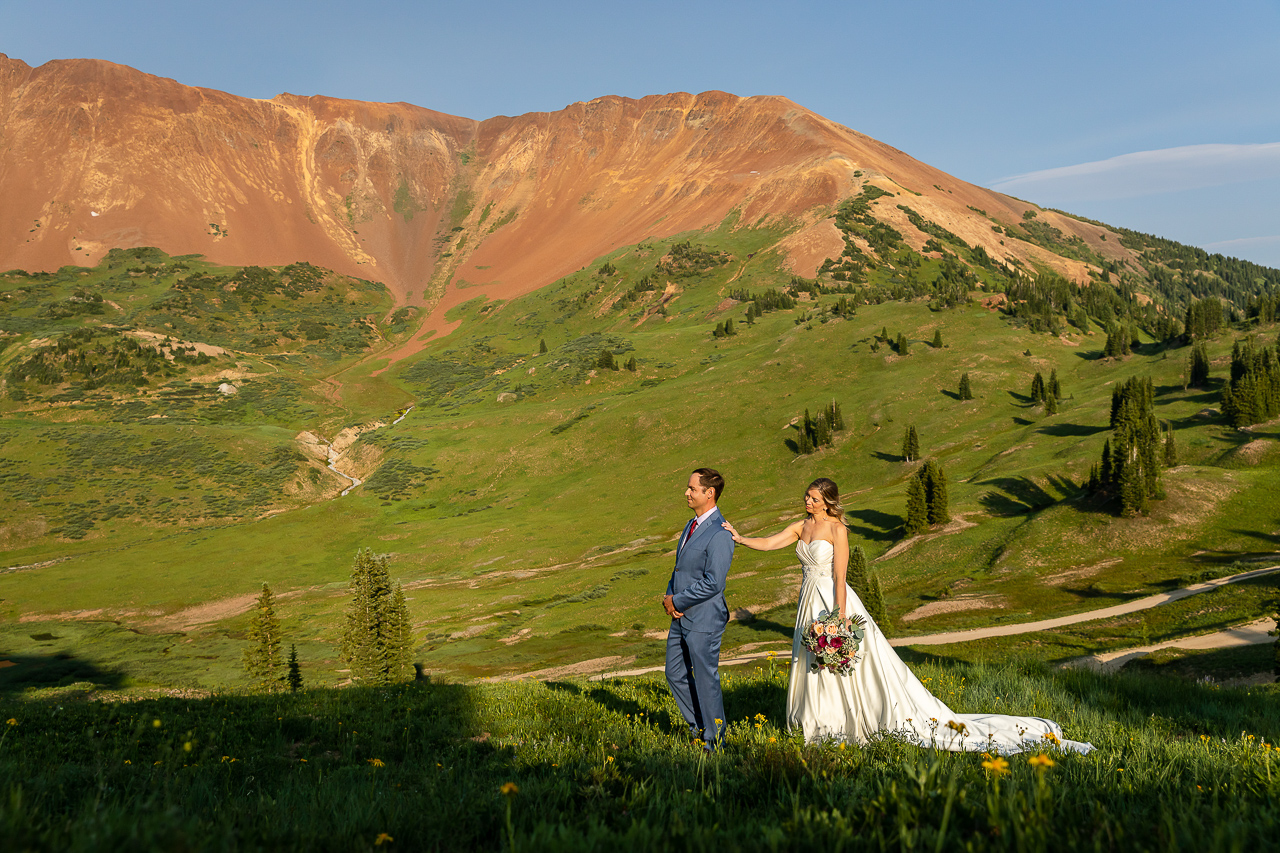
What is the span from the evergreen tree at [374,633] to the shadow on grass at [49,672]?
17490mm

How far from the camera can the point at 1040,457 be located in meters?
64.2

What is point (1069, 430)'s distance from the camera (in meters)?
71.6

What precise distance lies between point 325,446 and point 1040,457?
116m

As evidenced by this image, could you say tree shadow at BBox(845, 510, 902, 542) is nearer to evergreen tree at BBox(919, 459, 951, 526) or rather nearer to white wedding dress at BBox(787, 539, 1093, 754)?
evergreen tree at BBox(919, 459, 951, 526)

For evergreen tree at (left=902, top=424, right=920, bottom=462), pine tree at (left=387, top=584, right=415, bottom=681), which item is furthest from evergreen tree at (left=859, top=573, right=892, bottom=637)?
evergreen tree at (left=902, top=424, right=920, bottom=462)

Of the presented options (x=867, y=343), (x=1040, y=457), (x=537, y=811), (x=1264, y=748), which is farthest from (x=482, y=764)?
(x=867, y=343)

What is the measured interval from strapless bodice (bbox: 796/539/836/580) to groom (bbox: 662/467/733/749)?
57.0 inches

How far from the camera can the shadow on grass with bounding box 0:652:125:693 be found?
38.5 meters

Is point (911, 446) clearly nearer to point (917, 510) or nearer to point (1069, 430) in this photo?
point (1069, 430)

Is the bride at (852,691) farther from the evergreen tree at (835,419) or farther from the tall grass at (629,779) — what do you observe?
the evergreen tree at (835,419)

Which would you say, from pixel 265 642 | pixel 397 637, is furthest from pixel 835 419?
pixel 265 642

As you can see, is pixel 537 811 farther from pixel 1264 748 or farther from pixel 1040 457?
pixel 1040 457

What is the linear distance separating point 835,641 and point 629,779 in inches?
162

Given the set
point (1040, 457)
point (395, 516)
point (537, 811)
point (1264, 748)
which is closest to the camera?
point (537, 811)
